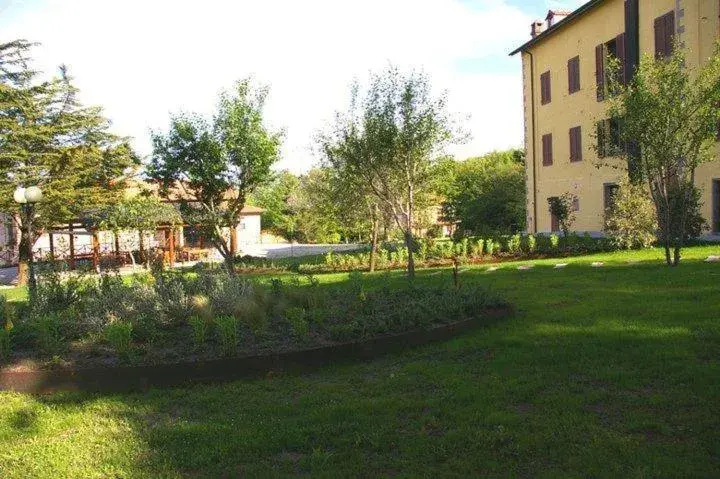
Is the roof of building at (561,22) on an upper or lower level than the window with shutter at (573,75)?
upper

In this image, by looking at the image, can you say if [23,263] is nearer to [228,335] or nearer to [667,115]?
[228,335]

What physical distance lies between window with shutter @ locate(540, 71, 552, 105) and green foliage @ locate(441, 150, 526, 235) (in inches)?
214

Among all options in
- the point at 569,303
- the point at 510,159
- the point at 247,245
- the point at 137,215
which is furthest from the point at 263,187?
the point at 510,159

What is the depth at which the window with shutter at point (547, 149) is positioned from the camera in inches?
1097

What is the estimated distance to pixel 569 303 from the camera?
328 inches

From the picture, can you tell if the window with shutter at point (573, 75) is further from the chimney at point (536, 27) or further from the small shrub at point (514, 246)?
the small shrub at point (514, 246)

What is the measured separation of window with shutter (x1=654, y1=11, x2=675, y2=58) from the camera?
19.3 m

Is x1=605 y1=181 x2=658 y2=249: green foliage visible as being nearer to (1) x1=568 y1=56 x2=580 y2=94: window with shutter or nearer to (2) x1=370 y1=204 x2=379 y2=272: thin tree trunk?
(2) x1=370 y1=204 x2=379 y2=272: thin tree trunk

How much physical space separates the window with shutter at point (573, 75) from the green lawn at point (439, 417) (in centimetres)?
2093

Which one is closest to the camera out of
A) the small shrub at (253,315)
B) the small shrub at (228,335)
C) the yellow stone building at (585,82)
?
the small shrub at (228,335)

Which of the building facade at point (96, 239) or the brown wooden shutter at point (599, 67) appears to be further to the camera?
the building facade at point (96, 239)

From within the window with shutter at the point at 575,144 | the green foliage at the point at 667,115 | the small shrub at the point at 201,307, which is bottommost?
the small shrub at the point at 201,307

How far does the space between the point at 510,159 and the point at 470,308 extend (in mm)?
42670

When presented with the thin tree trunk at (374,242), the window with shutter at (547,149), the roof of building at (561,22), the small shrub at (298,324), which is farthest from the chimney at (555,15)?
the small shrub at (298,324)
